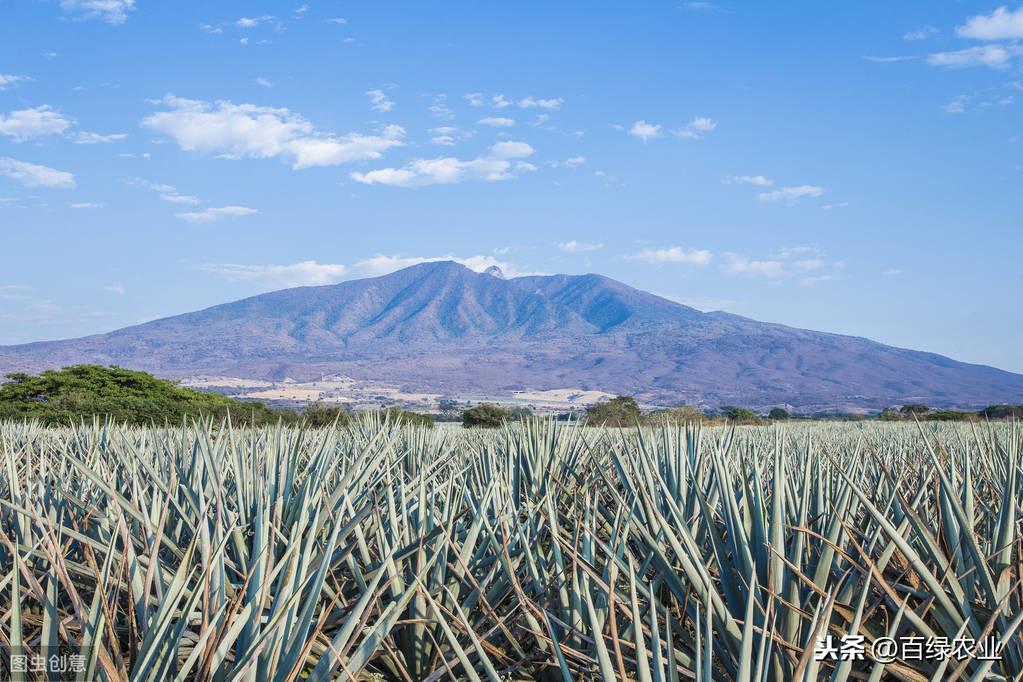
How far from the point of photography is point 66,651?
2055 mm

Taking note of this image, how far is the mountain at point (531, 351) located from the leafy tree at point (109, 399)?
58.7 meters

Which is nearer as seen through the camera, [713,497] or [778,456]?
[778,456]

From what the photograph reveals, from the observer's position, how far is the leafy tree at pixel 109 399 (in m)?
14.1

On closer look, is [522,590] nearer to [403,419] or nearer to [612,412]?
[403,419]

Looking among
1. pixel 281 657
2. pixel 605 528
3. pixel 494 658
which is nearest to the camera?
pixel 281 657

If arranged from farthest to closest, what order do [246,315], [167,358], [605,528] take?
[246,315] < [167,358] < [605,528]

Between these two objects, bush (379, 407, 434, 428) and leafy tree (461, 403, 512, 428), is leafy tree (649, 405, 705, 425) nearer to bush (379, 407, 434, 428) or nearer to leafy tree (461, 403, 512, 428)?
bush (379, 407, 434, 428)

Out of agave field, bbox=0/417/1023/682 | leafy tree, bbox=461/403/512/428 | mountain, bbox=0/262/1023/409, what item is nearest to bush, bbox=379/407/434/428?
agave field, bbox=0/417/1023/682

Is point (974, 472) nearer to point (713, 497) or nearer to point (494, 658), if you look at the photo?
point (713, 497)

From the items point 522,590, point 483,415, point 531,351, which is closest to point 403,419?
point 522,590

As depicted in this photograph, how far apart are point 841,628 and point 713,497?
970mm

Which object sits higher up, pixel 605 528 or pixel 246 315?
pixel 246 315

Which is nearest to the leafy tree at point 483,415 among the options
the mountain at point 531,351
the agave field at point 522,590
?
the agave field at point 522,590

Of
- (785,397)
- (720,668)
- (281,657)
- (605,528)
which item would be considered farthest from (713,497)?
(785,397)
